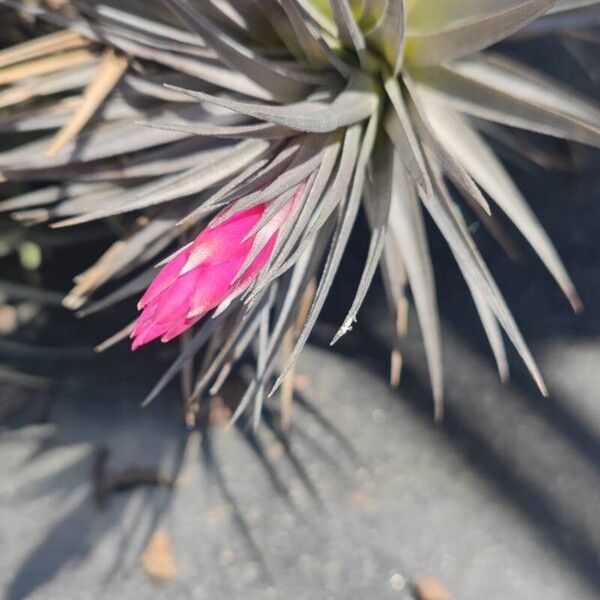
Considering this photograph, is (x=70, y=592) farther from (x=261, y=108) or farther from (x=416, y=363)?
(x=261, y=108)

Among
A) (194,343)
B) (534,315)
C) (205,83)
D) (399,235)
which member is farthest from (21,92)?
(534,315)

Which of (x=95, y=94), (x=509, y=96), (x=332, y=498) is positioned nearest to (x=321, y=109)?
(x=509, y=96)

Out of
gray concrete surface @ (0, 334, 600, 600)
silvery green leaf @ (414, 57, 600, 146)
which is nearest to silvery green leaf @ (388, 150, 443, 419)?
silvery green leaf @ (414, 57, 600, 146)

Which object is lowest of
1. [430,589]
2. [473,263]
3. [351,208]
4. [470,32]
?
[430,589]

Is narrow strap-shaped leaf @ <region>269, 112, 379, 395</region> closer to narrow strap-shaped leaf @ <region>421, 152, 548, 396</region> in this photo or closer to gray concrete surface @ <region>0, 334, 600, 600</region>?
narrow strap-shaped leaf @ <region>421, 152, 548, 396</region>

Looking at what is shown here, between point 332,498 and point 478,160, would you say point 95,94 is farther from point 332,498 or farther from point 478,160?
point 332,498

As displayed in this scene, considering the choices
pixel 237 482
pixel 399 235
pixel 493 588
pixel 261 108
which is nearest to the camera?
pixel 261 108

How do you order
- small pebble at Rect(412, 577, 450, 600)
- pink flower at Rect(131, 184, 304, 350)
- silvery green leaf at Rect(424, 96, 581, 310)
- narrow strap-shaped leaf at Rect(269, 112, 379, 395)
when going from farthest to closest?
small pebble at Rect(412, 577, 450, 600) → silvery green leaf at Rect(424, 96, 581, 310) → narrow strap-shaped leaf at Rect(269, 112, 379, 395) → pink flower at Rect(131, 184, 304, 350)
